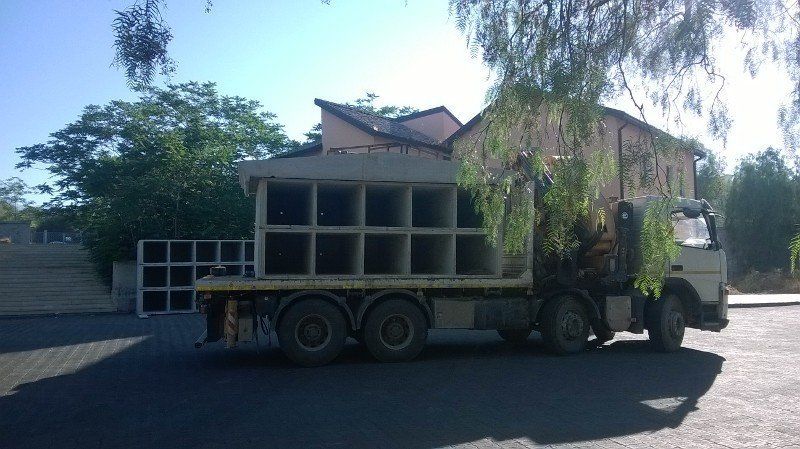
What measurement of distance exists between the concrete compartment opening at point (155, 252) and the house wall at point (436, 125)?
46.2ft

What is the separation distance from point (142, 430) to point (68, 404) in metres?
1.83

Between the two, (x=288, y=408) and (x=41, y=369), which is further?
(x=41, y=369)

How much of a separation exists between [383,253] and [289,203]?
1.81m

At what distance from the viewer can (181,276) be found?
2019 centimetres

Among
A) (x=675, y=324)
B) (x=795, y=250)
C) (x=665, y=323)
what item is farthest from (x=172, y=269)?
(x=795, y=250)

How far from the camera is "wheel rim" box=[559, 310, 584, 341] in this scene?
12.2 metres

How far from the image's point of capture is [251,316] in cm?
1085

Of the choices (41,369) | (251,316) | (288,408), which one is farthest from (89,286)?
(288,408)

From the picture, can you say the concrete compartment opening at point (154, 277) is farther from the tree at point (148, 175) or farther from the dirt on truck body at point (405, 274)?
the dirt on truck body at point (405, 274)

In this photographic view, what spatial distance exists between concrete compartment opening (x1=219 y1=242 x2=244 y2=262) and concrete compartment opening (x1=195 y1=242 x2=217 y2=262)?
0.74ft

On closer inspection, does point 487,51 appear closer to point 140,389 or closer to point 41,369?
point 140,389

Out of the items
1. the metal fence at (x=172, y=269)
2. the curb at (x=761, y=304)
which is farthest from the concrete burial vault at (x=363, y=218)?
the curb at (x=761, y=304)

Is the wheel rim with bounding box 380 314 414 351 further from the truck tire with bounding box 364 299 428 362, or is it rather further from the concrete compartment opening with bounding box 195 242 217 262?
the concrete compartment opening with bounding box 195 242 217 262

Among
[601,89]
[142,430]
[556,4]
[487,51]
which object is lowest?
[142,430]
